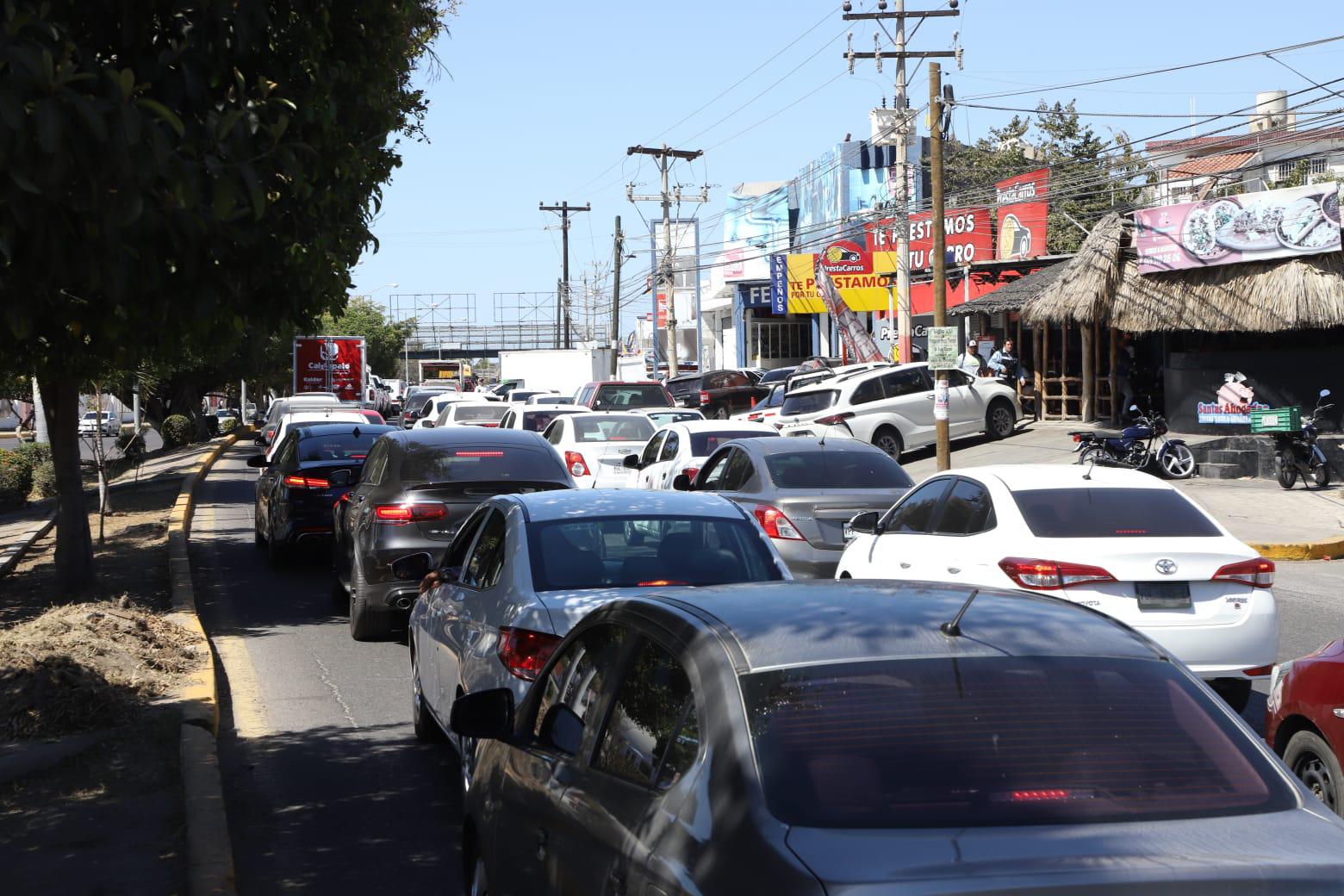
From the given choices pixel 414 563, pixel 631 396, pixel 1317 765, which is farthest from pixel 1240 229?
pixel 1317 765

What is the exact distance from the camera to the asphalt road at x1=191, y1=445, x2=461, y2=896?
6.52 meters

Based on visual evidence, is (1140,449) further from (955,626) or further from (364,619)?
(955,626)

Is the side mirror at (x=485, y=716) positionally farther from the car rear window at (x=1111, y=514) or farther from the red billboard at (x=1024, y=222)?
the red billboard at (x=1024, y=222)

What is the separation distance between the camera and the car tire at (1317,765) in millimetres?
5902

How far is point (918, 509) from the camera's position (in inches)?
418

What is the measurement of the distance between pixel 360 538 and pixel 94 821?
197 inches

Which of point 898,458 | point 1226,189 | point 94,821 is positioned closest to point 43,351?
point 94,821

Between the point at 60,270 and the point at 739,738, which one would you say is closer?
the point at 739,738

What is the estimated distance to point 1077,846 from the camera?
2.82m

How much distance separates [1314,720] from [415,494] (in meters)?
7.42

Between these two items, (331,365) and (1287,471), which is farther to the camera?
(331,365)

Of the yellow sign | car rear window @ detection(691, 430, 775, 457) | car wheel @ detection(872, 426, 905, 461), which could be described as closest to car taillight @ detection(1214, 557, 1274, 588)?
car rear window @ detection(691, 430, 775, 457)

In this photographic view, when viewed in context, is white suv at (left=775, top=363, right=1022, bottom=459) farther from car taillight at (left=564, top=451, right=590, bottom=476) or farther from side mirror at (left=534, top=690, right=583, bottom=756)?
side mirror at (left=534, top=690, right=583, bottom=756)

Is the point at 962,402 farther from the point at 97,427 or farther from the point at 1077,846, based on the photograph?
the point at 1077,846
